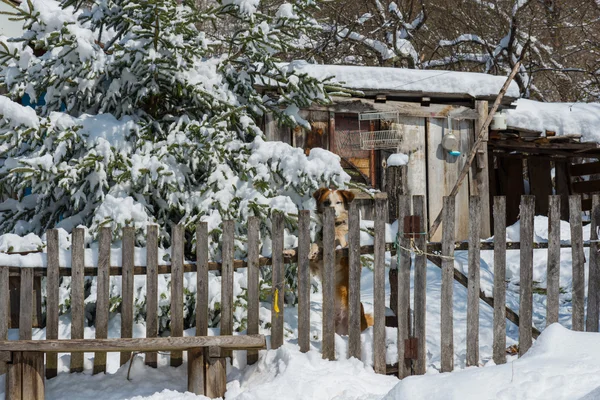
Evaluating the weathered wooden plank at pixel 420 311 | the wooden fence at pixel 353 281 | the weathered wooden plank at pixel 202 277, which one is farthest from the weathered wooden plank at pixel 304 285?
the weathered wooden plank at pixel 420 311

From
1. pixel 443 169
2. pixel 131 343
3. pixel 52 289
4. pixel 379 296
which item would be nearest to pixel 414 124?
pixel 443 169

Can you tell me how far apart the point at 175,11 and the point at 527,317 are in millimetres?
4200

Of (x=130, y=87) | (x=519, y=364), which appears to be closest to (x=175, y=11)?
(x=130, y=87)

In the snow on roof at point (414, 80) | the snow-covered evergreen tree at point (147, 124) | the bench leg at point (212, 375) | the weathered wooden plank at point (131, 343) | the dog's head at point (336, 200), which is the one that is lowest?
the bench leg at point (212, 375)

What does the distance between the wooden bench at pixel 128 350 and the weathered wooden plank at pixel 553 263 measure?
219cm

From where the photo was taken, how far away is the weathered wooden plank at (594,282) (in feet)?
18.4

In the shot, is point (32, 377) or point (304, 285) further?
point (304, 285)

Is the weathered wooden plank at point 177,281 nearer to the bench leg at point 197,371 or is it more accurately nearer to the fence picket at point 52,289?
the bench leg at point 197,371

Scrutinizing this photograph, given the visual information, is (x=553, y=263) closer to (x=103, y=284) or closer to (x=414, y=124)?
(x=103, y=284)

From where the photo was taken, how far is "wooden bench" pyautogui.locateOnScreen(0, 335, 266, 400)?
5211mm

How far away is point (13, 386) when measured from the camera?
5.34 m

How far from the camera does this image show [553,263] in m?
5.55

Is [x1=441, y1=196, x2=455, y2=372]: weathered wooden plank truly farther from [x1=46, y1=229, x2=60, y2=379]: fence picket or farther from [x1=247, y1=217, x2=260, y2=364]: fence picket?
[x1=46, y1=229, x2=60, y2=379]: fence picket

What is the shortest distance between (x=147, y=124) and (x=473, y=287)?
3473mm
